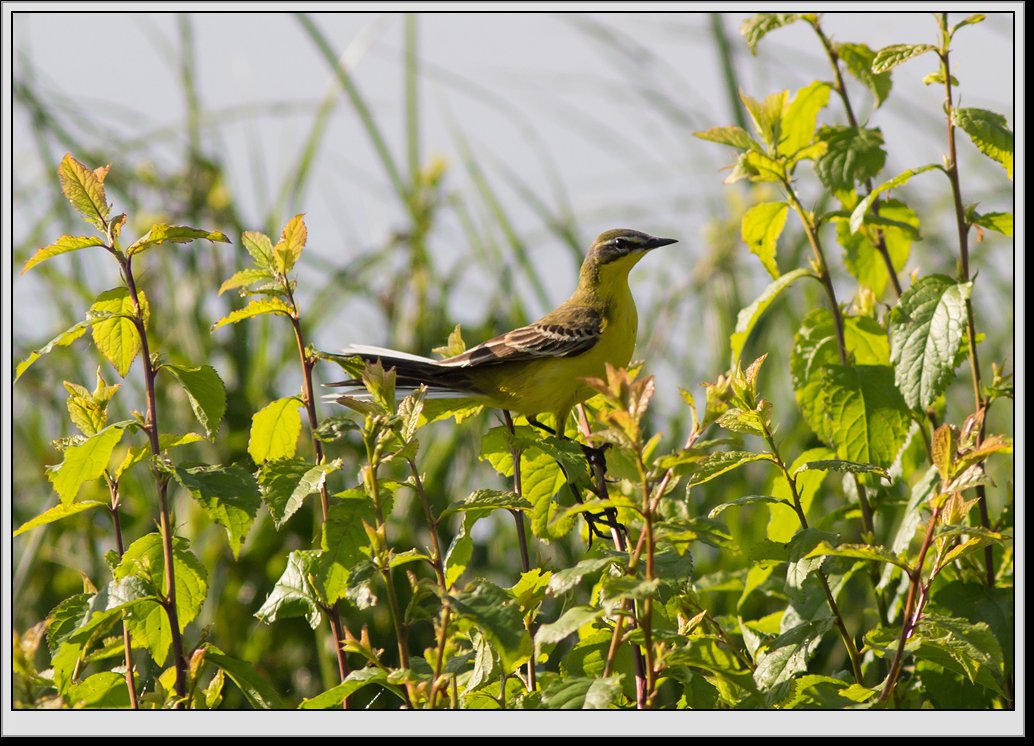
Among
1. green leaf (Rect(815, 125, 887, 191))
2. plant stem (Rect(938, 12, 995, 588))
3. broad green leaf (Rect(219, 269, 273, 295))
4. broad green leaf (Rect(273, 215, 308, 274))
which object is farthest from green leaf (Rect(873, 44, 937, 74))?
broad green leaf (Rect(219, 269, 273, 295))

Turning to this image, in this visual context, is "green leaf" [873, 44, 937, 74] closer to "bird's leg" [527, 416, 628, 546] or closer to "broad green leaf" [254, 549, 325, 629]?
"bird's leg" [527, 416, 628, 546]

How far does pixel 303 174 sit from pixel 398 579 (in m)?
2.50

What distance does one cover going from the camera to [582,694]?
Answer: 2.04m

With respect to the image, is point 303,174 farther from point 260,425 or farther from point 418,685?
point 418,685

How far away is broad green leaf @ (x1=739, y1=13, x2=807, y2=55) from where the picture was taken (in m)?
3.13

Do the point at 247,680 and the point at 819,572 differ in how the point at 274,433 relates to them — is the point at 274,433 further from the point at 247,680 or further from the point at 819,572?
the point at 819,572

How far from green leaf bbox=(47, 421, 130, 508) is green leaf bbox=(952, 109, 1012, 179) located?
84.3 inches

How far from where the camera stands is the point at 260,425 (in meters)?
2.53

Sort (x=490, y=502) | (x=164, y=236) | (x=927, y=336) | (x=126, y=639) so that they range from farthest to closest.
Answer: (x=927, y=336), (x=126, y=639), (x=164, y=236), (x=490, y=502)

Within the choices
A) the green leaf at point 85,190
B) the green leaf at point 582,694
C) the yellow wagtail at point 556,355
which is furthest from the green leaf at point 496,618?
the yellow wagtail at point 556,355

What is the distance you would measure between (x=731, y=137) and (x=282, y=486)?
5.16ft

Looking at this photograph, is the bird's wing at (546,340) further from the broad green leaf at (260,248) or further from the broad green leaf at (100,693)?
the broad green leaf at (100,693)

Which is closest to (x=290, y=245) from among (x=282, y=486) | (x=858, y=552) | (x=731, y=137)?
(x=282, y=486)

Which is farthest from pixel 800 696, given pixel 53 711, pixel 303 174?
pixel 303 174
